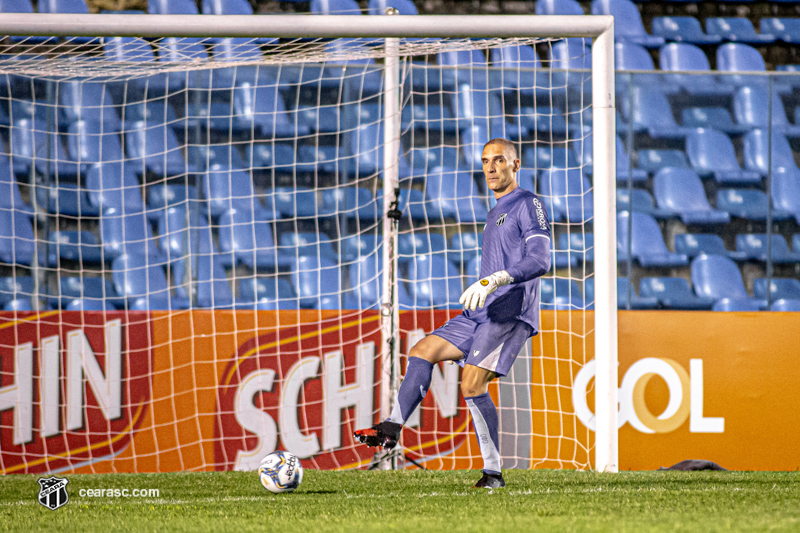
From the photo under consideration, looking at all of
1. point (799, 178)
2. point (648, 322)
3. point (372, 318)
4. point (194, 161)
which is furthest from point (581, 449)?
point (194, 161)

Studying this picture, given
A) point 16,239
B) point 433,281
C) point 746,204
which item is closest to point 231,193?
point 16,239

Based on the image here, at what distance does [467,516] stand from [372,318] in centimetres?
250

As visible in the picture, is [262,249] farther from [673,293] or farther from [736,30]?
[736,30]

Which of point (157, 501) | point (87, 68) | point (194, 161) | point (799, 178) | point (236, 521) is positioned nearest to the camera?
point (236, 521)

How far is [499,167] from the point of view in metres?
3.52

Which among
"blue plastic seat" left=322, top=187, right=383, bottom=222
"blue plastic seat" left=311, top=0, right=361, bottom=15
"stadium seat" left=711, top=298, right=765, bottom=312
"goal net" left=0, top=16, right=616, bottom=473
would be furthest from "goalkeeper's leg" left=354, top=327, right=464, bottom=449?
"blue plastic seat" left=311, top=0, right=361, bottom=15

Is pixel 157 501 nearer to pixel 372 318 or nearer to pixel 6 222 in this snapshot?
pixel 372 318

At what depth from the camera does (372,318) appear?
16.5ft

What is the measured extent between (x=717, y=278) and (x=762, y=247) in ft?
1.26

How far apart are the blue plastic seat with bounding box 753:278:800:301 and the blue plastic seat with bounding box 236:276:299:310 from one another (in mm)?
3302

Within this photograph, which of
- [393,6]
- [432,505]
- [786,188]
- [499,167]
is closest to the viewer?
[432,505]

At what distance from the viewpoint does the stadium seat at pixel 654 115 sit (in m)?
6.12

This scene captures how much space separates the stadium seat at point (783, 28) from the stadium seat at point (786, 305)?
243 cm

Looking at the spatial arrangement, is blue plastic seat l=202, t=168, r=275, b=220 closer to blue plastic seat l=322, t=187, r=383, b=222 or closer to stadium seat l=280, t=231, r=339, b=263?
stadium seat l=280, t=231, r=339, b=263
